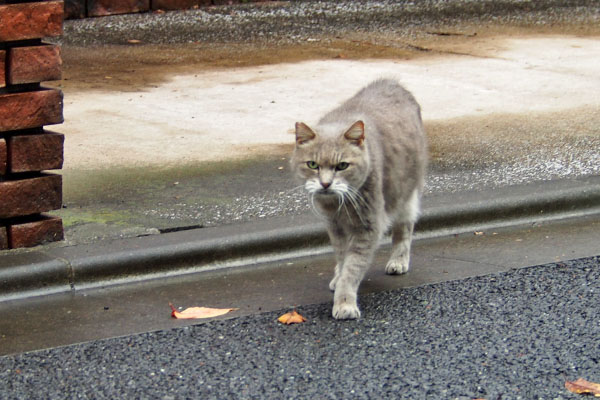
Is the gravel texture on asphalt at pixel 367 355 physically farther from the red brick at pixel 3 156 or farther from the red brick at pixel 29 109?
the red brick at pixel 29 109

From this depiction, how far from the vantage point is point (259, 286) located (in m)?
Result: 4.73

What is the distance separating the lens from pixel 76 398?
365cm

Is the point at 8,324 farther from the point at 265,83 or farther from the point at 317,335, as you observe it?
the point at 265,83

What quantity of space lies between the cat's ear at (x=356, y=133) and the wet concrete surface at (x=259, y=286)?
747mm

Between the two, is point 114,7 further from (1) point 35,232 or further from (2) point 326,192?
(2) point 326,192

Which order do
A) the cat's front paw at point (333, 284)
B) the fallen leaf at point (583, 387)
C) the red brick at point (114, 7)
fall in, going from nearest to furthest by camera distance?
1. the fallen leaf at point (583, 387)
2. the cat's front paw at point (333, 284)
3. the red brick at point (114, 7)

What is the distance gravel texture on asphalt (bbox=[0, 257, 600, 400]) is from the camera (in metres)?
3.67

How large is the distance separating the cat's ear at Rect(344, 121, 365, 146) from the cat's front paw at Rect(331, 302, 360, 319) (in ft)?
2.36

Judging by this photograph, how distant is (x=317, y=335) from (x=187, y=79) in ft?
14.6

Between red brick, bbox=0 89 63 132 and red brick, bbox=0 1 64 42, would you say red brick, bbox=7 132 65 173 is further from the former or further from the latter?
red brick, bbox=0 1 64 42

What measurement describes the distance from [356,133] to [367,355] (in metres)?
1.02

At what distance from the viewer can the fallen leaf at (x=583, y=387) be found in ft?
11.7

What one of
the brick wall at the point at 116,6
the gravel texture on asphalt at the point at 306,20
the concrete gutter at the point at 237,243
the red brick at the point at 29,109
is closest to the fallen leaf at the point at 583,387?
the concrete gutter at the point at 237,243

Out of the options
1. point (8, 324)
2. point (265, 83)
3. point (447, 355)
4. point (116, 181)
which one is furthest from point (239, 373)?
point (265, 83)
